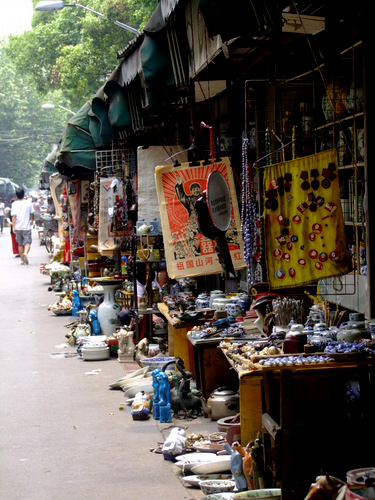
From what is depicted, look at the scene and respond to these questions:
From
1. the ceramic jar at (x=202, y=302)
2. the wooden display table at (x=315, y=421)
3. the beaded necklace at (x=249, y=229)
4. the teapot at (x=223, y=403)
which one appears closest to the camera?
the wooden display table at (x=315, y=421)

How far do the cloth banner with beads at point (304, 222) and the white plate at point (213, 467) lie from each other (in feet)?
4.71

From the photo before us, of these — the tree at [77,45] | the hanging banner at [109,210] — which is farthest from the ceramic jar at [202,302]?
the tree at [77,45]

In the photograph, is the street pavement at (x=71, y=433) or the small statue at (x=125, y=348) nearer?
the street pavement at (x=71, y=433)

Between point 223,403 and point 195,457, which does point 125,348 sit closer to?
point 223,403

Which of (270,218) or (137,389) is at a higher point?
(270,218)

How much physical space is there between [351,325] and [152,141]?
26.6ft

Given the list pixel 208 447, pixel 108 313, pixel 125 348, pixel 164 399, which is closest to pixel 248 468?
pixel 208 447

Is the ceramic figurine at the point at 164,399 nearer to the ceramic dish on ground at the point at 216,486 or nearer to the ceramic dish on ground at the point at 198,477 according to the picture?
the ceramic dish on ground at the point at 198,477

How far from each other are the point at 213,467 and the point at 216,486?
0.37 meters

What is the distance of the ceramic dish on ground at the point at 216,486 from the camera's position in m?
5.64

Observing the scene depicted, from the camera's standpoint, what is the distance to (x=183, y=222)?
911cm

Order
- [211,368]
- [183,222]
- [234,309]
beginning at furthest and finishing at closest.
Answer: [183,222] → [234,309] → [211,368]

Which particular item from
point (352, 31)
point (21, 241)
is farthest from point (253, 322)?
point (21, 241)

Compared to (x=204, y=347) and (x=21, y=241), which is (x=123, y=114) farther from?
(x=21, y=241)
